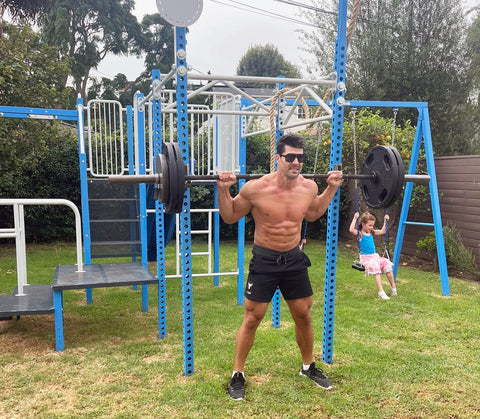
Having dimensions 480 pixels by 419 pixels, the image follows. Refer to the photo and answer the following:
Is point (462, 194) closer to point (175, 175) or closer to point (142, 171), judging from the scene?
point (142, 171)

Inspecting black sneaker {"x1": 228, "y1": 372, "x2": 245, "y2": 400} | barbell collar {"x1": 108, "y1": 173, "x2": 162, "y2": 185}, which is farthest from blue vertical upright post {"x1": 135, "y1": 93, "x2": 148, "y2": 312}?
black sneaker {"x1": 228, "y1": 372, "x2": 245, "y2": 400}

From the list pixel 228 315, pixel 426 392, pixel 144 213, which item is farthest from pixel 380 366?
pixel 144 213

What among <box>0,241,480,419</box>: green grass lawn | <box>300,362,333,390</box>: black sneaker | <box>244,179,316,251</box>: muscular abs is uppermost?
<box>244,179,316,251</box>: muscular abs

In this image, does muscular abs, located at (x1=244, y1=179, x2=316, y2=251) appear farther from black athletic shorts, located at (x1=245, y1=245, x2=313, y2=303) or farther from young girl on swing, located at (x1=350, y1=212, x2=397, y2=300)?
young girl on swing, located at (x1=350, y1=212, x2=397, y2=300)

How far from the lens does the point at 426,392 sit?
9.57ft

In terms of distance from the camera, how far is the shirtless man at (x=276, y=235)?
110 inches

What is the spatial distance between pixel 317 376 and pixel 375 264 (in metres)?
2.69

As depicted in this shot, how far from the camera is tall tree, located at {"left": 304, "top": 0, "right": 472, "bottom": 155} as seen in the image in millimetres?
12336

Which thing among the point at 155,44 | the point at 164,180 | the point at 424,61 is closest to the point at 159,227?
the point at 164,180

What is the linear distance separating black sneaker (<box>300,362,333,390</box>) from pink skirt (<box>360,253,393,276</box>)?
8.50 feet

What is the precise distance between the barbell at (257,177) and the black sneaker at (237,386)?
125 centimetres

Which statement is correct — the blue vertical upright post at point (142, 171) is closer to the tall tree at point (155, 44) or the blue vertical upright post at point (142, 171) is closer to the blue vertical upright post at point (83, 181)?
the blue vertical upright post at point (83, 181)

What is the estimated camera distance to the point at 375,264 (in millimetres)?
5398

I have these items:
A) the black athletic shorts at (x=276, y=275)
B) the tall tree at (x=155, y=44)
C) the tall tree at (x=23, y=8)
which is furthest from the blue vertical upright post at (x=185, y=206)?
the tall tree at (x=155, y=44)
